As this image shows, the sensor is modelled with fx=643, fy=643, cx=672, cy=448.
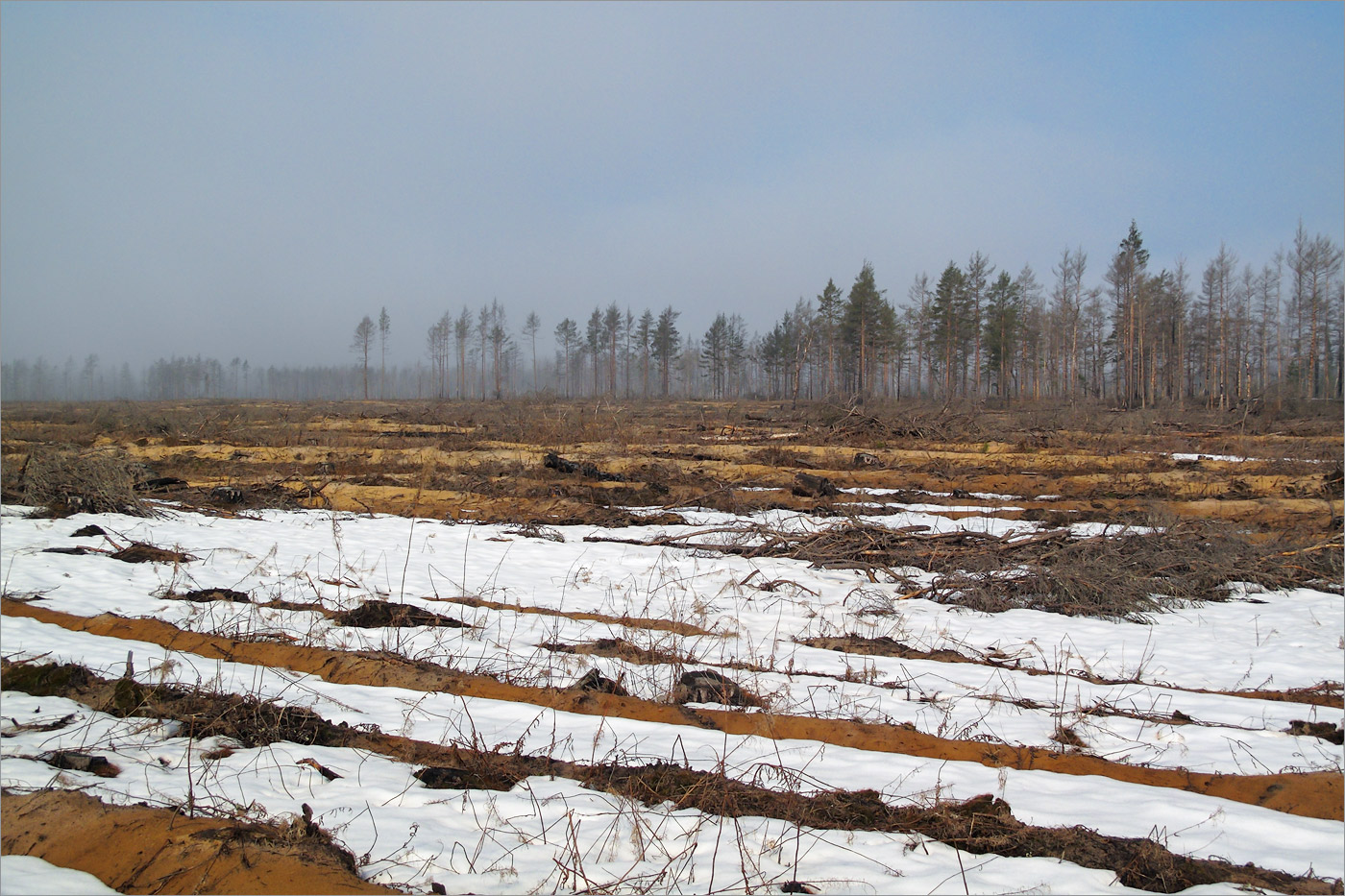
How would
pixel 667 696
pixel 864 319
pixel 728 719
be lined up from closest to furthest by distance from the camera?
pixel 728 719 < pixel 667 696 < pixel 864 319

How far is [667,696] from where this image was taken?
193 inches

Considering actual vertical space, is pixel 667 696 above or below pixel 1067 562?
below

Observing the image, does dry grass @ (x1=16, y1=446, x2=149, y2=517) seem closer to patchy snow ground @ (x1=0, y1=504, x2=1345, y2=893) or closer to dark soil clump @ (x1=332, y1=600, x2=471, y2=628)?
patchy snow ground @ (x1=0, y1=504, x2=1345, y2=893)

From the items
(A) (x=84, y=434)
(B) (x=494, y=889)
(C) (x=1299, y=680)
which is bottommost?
(C) (x=1299, y=680)

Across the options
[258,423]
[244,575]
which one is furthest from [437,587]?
[258,423]

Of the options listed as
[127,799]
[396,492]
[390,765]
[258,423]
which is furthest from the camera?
[258,423]

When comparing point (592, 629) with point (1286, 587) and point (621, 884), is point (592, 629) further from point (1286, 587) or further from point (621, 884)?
point (1286, 587)

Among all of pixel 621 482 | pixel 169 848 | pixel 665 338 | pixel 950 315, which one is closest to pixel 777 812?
pixel 169 848

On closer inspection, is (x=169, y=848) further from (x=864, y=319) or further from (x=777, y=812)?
(x=864, y=319)

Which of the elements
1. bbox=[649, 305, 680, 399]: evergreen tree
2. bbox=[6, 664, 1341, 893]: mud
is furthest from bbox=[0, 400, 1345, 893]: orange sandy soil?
bbox=[649, 305, 680, 399]: evergreen tree

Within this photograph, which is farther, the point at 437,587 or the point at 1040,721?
the point at 437,587

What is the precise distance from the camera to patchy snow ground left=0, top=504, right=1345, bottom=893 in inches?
118

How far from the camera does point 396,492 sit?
1349cm

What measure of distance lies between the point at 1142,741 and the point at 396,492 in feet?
42.1
